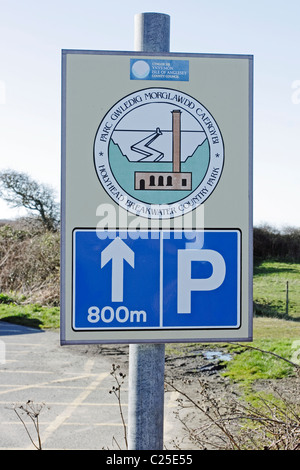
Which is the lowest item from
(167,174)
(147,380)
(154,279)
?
(147,380)

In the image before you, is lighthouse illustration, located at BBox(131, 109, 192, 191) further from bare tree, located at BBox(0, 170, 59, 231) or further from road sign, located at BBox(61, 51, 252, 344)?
bare tree, located at BBox(0, 170, 59, 231)

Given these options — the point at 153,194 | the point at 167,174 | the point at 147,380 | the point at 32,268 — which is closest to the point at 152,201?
the point at 153,194

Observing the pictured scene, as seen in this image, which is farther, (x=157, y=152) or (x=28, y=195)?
(x=28, y=195)

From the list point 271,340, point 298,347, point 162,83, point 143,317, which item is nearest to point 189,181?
point 162,83

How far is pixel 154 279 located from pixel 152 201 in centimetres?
38

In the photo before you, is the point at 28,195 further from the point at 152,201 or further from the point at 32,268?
the point at 152,201

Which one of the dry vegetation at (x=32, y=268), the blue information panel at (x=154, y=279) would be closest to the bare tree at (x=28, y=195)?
the dry vegetation at (x=32, y=268)

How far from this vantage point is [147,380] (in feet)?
8.71

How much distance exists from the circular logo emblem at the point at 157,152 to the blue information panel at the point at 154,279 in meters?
0.17

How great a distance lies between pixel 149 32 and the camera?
2695mm

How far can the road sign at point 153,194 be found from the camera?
2.69m

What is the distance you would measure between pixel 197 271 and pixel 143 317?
0.34 m

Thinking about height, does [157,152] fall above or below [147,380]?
above

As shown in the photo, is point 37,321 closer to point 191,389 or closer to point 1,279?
point 1,279
